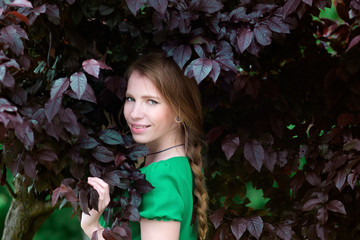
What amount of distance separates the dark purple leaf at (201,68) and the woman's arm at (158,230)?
572mm

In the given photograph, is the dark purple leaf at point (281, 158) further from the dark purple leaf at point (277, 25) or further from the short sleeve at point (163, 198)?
the dark purple leaf at point (277, 25)

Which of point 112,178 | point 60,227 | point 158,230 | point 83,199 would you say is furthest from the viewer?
point 60,227

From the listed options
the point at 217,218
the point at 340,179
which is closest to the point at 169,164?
the point at 217,218

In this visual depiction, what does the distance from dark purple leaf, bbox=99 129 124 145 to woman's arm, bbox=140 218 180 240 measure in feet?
1.02

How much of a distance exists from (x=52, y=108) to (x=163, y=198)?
1.82 ft

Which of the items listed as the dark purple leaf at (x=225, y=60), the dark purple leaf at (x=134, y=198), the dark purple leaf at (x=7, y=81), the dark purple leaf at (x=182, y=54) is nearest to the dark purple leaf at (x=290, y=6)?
the dark purple leaf at (x=225, y=60)

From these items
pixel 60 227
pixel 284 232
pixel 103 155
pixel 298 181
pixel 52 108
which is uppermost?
pixel 52 108

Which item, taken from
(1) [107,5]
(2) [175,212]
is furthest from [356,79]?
(1) [107,5]

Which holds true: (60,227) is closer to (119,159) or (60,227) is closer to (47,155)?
(119,159)

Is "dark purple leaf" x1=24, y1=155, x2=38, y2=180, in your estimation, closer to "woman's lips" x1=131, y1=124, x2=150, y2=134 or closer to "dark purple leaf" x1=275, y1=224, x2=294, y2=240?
"woman's lips" x1=131, y1=124, x2=150, y2=134

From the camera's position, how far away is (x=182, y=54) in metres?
1.77

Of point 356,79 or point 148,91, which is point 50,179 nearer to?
point 148,91

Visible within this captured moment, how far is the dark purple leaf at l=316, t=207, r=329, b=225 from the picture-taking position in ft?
6.55

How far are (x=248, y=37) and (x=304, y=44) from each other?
1.86 feet
